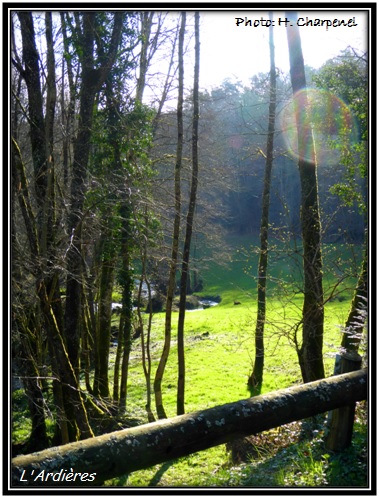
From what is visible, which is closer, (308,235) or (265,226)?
(308,235)

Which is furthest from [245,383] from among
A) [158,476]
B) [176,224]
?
[158,476]

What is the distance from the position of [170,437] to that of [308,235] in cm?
719

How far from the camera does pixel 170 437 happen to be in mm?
3408

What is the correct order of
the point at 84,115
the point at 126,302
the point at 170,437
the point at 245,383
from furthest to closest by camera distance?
1. the point at 245,383
2. the point at 126,302
3. the point at 84,115
4. the point at 170,437

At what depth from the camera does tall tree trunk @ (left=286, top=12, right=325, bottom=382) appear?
375 inches

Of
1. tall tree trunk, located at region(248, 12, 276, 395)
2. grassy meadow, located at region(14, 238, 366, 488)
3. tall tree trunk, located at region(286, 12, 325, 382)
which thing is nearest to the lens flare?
tall tree trunk, located at region(286, 12, 325, 382)

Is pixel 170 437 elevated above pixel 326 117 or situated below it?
below

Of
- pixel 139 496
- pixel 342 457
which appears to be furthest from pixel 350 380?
pixel 139 496

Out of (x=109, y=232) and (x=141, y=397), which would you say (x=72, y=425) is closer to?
(x=109, y=232)

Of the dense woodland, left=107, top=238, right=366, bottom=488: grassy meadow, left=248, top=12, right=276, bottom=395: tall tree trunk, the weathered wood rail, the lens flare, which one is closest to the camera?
the weathered wood rail

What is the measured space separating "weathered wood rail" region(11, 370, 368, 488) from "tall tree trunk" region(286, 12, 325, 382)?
5.18 meters

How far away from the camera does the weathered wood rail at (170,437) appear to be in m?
3.03

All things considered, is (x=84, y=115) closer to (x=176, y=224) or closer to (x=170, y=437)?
(x=176, y=224)

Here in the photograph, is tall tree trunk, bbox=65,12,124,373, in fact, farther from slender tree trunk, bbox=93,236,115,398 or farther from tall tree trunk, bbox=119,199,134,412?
slender tree trunk, bbox=93,236,115,398
